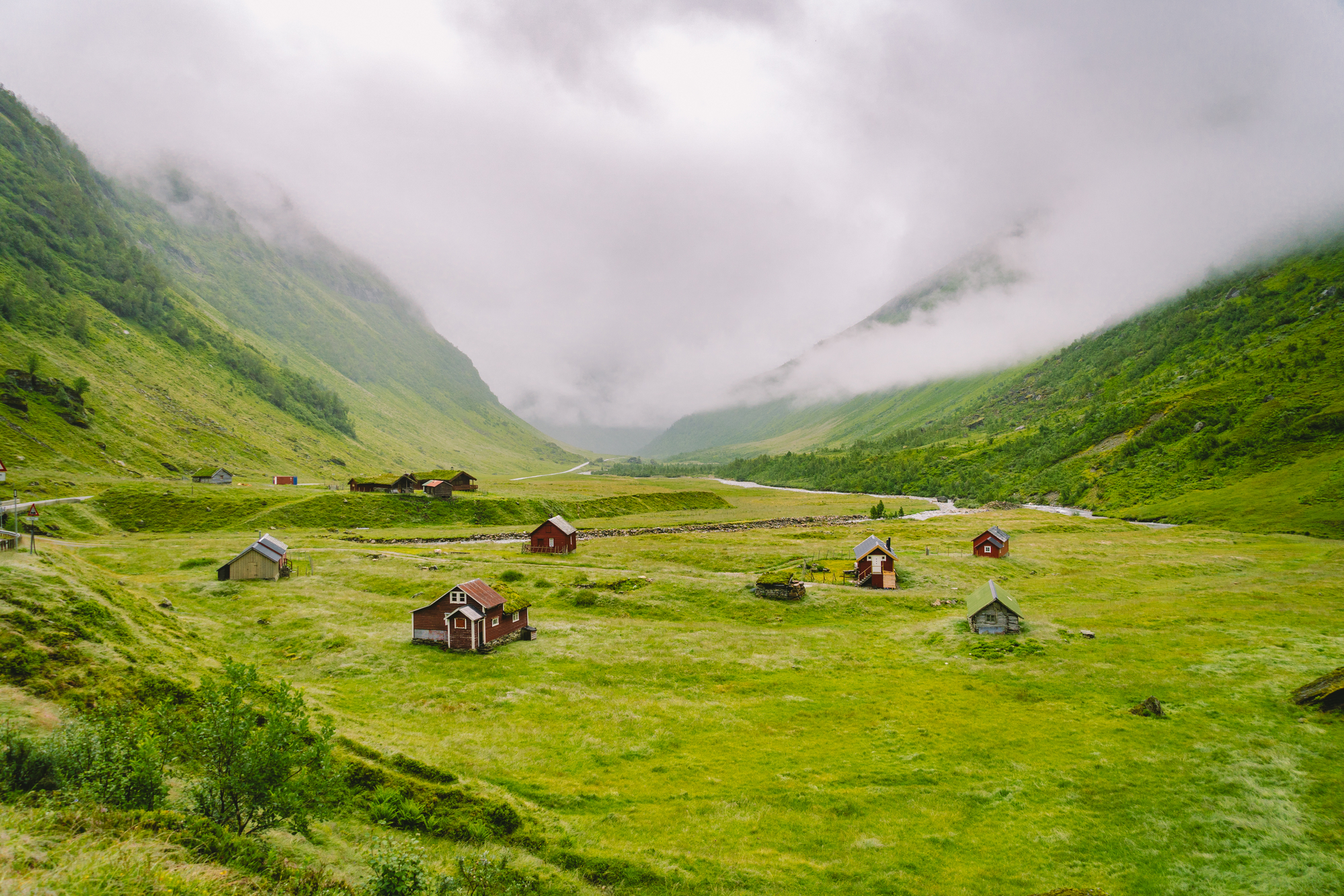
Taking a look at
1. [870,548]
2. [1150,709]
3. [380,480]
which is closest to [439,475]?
[380,480]

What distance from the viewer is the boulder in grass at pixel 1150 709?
36.0 meters

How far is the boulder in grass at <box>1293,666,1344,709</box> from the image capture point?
3444cm

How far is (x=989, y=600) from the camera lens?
175 feet

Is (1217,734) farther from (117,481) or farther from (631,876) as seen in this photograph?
(117,481)

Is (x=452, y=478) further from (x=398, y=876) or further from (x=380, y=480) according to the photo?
(x=398, y=876)

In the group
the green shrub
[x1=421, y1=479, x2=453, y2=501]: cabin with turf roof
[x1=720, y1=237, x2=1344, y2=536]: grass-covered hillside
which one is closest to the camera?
the green shrub

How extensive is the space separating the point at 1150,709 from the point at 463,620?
51173mm

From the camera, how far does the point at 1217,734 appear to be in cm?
3319

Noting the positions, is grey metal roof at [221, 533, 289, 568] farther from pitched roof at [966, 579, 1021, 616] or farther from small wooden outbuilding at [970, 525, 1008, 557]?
small wooden outbuilding at [970, 525, 1008, 557]

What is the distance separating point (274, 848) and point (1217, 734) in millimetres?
46268

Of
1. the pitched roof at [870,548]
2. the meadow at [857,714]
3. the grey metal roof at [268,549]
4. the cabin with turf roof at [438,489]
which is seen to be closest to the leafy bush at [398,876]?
the meadow at [857,714]

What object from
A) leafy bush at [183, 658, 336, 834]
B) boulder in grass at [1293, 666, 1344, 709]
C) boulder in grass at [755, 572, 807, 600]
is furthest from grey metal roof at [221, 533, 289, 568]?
boulder in grass at [1293, 666, 1344, 709]

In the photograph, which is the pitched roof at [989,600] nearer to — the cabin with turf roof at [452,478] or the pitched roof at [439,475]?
the cabin with turf roof at [452,478]

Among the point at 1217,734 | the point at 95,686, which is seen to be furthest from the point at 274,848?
the point at 1217,734
